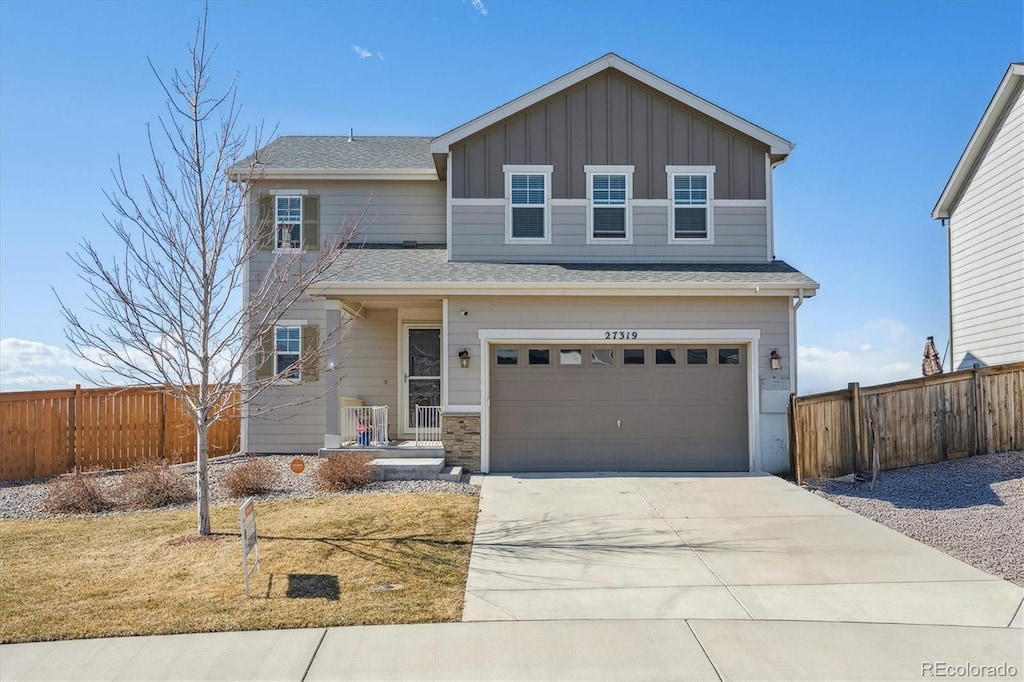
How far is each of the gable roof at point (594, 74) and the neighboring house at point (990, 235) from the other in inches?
208

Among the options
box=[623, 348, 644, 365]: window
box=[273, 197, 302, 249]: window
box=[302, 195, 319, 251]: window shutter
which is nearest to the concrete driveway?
box=[623, 348, 644, 365]: window

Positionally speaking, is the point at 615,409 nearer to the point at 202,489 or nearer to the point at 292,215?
the point at 202,489

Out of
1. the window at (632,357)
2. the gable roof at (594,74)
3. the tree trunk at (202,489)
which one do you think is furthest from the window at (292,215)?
the tree trunk at (202,489)

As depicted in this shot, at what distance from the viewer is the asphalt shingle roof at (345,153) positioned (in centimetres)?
1659

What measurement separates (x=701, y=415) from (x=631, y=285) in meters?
2.71

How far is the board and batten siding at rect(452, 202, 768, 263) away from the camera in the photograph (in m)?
15.0

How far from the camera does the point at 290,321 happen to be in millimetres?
15922

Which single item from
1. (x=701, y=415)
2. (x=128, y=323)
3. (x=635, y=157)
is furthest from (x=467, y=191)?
(x=128, y=323)

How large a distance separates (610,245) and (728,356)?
Answer: 3.09 metres

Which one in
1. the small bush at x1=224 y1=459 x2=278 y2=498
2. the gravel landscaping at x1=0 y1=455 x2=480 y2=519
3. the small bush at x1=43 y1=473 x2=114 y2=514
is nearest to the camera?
the small bush at x1=43 y1=473 x2=114 y2=514

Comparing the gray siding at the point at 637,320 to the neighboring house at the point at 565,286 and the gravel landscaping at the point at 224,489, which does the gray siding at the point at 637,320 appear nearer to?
the neighboring house at the point at 565,286

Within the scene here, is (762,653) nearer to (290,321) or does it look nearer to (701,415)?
(701,415)

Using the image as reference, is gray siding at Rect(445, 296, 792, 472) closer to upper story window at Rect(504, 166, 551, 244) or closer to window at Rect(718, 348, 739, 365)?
window at Rect(718, 348, 739, 365)

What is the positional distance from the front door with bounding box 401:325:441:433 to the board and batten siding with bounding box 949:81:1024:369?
462 inches
